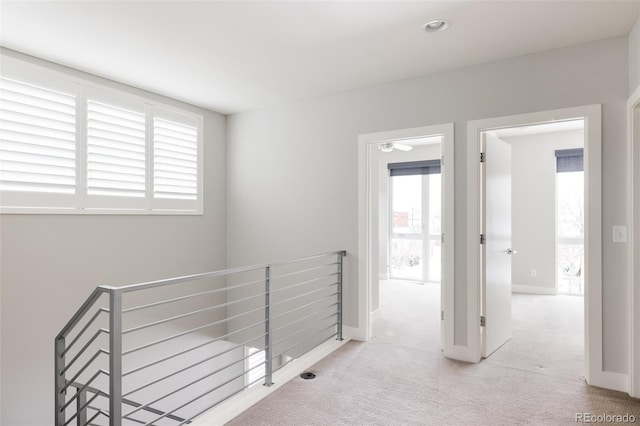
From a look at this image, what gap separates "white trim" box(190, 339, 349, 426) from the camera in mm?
2216

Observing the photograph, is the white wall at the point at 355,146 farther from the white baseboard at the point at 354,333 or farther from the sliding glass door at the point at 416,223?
the sliding glass door at the point at 416,223

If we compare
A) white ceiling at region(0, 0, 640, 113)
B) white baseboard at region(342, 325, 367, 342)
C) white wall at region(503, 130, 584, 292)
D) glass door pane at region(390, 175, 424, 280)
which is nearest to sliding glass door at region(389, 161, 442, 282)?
glass door pane at region(390, 175, 424, 280)

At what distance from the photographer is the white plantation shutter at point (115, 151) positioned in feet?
10.8

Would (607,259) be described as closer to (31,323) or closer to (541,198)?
(541,198)

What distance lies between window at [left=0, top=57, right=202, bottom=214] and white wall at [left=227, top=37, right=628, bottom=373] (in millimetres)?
760

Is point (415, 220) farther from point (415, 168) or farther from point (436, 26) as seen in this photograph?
point (436, 26)

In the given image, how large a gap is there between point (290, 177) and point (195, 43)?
1.74 meters

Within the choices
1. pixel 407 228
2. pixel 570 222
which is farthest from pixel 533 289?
pixel 407 228

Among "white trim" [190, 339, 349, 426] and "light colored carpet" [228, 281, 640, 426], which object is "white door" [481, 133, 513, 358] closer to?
"light colored carpet" [228, 281, 640, 426]

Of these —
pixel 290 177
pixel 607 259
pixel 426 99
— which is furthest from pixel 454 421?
pixel 290 177

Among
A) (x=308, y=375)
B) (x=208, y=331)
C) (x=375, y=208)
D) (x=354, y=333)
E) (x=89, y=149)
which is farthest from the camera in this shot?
(x=208, y=331)

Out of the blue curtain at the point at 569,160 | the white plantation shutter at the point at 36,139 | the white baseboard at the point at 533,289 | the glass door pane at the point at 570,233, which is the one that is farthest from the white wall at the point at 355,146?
the glass door pane at the point at 570,233

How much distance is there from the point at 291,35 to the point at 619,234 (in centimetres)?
265

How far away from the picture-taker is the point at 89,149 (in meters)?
3.27
